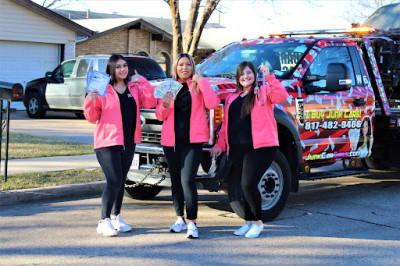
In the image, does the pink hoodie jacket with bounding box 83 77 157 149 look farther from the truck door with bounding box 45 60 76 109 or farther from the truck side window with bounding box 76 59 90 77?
the truck door with bounding box 45 60 76 109

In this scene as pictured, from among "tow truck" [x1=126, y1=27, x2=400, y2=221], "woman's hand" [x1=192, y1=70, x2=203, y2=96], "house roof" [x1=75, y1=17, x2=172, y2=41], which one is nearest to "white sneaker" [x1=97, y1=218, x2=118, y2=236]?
"tow truck" [x1=126, y1=27, x2=400, y2=221]

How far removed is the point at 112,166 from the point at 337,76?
10.3 feet

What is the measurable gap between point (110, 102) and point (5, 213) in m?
2.23

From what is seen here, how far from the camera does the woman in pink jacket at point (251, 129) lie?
20.2 feet

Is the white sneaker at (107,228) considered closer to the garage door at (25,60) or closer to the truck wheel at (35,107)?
the truck wheel at (35,107)

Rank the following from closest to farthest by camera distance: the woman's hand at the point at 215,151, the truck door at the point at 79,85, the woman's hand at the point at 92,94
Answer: the woman's hand at the point at 92,94 < the woman's hand at the point at 215,151 < the truck door at the point at 79,85

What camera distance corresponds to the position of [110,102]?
6.15 metres

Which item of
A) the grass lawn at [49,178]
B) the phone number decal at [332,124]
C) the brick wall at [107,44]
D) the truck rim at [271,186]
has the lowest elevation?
the grass lawn at [49,178]

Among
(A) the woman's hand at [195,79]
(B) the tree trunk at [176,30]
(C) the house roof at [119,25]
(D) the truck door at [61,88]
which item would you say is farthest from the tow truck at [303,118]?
(C) the house roof at [119,25]

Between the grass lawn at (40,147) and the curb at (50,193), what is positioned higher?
the grass lawn at (40,147)

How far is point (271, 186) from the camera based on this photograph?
706 cm

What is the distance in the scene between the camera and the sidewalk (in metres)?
7.94

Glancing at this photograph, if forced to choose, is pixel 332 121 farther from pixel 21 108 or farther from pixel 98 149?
pixel 21 108

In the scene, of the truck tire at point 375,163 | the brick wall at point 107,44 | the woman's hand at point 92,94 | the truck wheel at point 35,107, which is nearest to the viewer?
the woman's hand at point 92,94
